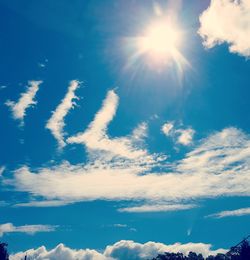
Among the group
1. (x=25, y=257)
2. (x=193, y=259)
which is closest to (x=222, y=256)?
(x=193, y=259)

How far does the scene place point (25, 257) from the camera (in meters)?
69.0

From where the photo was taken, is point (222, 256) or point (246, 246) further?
point (222, 256)

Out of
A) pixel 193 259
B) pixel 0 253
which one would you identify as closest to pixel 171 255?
pixel 193 259

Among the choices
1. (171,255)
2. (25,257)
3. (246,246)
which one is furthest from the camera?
(171,255)

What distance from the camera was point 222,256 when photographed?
87.0m

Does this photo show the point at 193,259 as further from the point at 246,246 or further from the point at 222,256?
the point at 246,246

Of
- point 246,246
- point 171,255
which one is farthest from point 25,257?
point 246,246

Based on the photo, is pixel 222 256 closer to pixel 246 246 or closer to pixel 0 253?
pixel 246 246

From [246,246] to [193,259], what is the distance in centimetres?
3236

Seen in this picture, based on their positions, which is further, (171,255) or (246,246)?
(171,255)

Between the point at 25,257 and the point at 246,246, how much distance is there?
41.1 meters

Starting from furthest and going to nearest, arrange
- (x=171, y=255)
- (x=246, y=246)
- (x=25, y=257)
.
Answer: (x=171, y=255) < (x=25, y=257) < (x=246, y=246)

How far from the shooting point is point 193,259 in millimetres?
88500

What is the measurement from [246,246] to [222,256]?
3055cm
